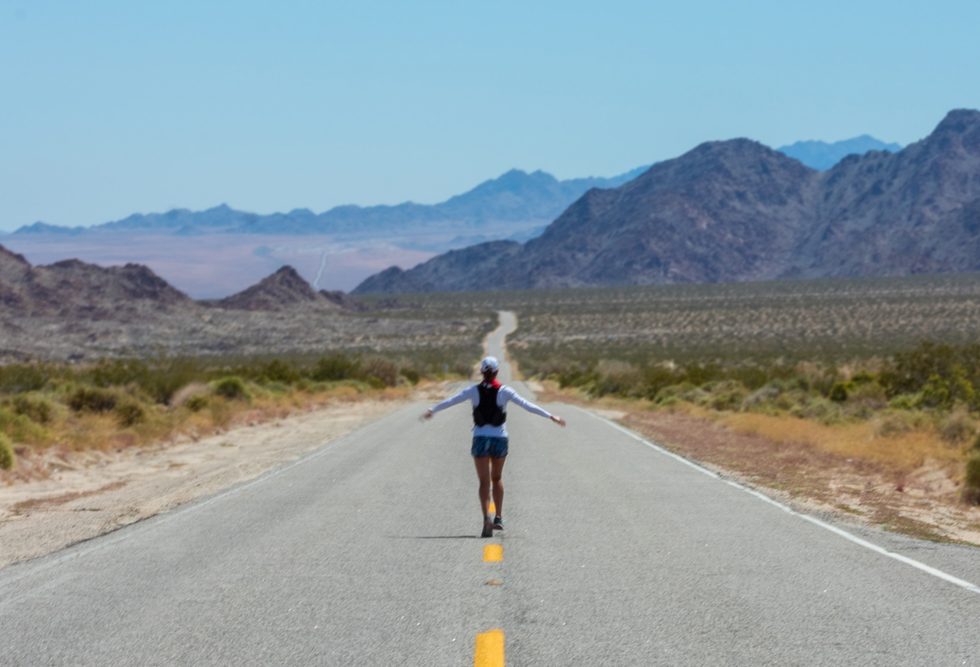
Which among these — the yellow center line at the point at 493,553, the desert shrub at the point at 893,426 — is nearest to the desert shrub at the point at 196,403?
the desert shrub at the point at 893,426

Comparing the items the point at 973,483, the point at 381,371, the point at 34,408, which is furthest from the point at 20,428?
the point at 381,371

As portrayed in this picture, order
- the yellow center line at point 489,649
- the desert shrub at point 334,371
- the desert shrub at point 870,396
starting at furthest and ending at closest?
the desert shrub at point 334,371 → the desert shrub at point 870,396 → the yellow center line at point 489,649

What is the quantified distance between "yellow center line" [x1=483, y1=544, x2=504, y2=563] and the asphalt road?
6cm

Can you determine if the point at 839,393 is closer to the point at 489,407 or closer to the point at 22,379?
the point at 489,407

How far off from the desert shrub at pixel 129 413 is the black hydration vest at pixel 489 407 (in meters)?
18.7

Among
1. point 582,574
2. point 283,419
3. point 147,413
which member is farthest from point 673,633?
point 283,419

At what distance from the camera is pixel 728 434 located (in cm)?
2720

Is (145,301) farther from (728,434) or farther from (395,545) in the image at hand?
(395,545)

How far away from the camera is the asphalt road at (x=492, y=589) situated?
721 cm

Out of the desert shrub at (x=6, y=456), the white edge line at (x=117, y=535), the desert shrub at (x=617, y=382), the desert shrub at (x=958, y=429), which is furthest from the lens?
the desert shrub at (x=617, y=382)

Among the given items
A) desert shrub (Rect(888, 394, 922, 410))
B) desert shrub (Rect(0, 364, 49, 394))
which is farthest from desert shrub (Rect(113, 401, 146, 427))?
desert shrub (Rect(888, 394, 922, 410))

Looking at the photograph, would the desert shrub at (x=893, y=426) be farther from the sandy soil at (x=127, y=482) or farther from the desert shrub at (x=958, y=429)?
the sandy soil at (x=127, y=482)

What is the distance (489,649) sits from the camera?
718 cm

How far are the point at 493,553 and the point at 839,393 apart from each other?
2460 cm
